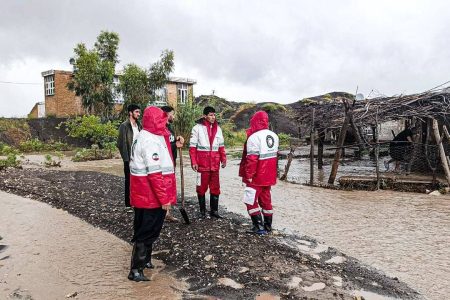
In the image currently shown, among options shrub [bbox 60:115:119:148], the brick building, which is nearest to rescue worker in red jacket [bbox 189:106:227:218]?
shrub [bbox 60:115:119:148]

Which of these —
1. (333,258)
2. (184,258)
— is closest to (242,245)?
(184,258)

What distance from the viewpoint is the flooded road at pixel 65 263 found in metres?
4.27

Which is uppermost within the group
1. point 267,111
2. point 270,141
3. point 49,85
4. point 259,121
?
point 49,85

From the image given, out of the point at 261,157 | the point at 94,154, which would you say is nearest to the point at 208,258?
the point at 261,157

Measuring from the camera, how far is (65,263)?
5133 mm

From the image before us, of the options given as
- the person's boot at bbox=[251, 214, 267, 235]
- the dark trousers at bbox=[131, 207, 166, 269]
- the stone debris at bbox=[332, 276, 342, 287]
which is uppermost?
the dark trousers at bbox=[131, 207, 166, 269]

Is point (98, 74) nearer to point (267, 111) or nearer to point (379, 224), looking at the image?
point (267, 111)

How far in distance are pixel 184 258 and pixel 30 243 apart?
2541 mm

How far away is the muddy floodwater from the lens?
525 cm

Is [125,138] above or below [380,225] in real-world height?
above

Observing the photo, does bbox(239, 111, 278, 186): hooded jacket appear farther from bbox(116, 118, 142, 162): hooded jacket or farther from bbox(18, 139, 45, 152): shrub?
bbox(18, 139, 45, 152): shrub

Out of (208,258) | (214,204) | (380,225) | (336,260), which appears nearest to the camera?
(208,258)

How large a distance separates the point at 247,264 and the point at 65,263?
233 cm

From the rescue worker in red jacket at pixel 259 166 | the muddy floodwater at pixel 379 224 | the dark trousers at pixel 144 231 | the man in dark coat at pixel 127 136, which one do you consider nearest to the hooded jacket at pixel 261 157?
the rescue worker in red jacket at pixel 259 166
